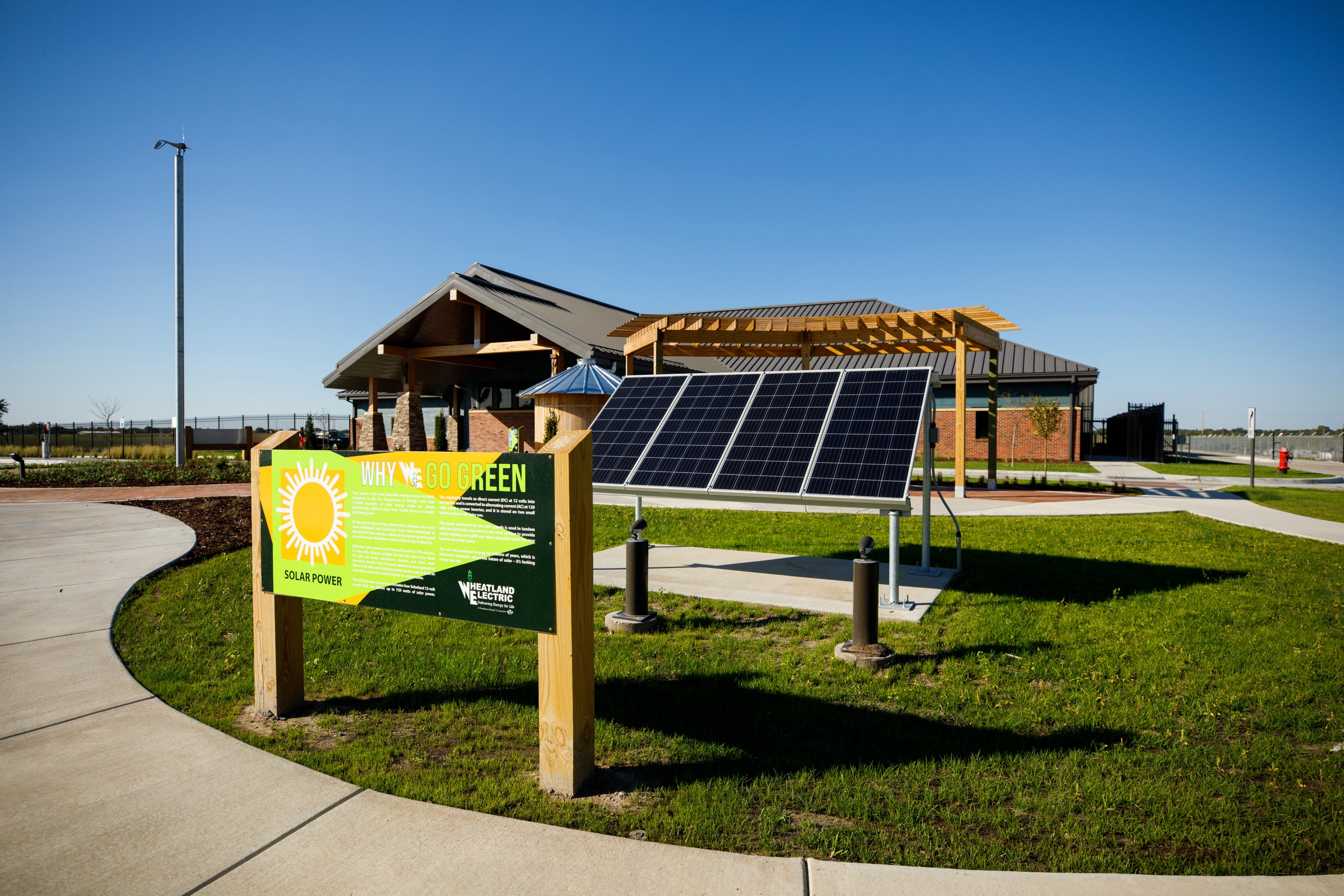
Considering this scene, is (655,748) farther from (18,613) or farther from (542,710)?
(18,613)

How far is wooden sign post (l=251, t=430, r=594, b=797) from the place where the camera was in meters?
3.81

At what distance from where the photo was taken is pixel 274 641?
15.9ft

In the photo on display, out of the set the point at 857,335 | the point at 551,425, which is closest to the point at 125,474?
the point at 551,425

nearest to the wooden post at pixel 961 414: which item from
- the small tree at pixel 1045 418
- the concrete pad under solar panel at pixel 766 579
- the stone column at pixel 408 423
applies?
the concrete pad under solar panel at pixel 766 579

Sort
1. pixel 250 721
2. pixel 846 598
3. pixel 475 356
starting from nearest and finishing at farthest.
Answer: pixel 250 721, pixel 846 598, pixel 475 356

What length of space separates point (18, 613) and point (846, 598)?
823cm

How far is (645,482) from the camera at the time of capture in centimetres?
804

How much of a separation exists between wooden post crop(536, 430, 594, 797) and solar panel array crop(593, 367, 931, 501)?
364cm

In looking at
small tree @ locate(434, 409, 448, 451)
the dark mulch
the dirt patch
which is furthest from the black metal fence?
the dirt patch

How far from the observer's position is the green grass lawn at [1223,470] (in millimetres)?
27391

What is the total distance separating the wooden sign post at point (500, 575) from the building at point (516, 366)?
17711mm

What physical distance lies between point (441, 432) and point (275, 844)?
3174 centimetres

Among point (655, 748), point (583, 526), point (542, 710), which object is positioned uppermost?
point (583, 526)

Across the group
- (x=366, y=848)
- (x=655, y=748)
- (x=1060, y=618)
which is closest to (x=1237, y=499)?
(x=1060, y=618)
